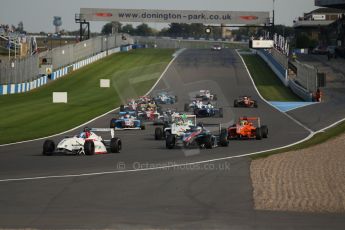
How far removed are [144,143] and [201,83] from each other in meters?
45.1

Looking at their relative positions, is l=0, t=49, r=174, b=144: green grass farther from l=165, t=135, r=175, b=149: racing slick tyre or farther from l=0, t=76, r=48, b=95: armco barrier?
l=165, t=135, r=175, b=149: racing slick tyre

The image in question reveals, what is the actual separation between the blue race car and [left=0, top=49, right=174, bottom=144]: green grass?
246 cm

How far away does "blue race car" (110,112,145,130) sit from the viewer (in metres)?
39.7

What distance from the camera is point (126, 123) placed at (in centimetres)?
3975

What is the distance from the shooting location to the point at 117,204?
60.6 feet

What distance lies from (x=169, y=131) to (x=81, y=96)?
3497 cm

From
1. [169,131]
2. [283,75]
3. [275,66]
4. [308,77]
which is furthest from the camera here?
[275,66]

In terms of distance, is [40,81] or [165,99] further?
Result: [40,81]

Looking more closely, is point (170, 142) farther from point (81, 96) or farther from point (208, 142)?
point (81, 96)

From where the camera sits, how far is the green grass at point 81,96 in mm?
41469

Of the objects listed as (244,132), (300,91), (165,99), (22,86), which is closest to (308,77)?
(300,91)

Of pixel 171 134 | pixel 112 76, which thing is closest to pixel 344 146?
pixel 171 134

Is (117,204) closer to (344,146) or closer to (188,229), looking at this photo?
(188,229)

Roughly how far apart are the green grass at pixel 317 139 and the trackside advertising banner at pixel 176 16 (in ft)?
247
